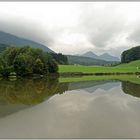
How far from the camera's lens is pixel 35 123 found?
16.1 meters

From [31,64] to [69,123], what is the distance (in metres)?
67.2

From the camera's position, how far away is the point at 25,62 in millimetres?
79938

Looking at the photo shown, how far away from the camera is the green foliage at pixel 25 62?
79.6 meters

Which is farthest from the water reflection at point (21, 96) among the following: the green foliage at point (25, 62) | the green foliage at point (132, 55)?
the green foliage at point (132, 55)

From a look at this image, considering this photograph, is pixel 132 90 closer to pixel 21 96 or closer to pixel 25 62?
pixel 21 96

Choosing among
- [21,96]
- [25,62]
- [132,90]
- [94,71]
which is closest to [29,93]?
[21,96]

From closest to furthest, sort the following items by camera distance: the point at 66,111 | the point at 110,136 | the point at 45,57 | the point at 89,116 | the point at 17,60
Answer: the point at 110,136, the point at 89,116, the point at 66,111, the point at 17,60, the point at 45,57

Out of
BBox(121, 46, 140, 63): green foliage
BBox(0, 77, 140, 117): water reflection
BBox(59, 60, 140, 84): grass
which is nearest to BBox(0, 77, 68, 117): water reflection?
BBox(0, 77, 140, 117): water reflection

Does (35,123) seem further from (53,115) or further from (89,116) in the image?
(89,116)

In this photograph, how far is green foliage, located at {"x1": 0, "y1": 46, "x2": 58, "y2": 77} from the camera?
79625 mm

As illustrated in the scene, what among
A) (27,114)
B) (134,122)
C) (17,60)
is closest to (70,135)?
(134,122)

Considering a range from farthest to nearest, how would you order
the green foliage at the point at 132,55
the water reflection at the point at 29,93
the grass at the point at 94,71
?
the green foliage at the point at 132,55 < the grass at the point at 94,71 < the water reflection at the point at 29,93

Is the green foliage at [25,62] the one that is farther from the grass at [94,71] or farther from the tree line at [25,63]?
the grass at [94,71]

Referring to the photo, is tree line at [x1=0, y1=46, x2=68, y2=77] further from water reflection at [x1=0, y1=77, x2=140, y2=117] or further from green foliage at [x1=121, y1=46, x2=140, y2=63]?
green foliage at [x1=121, y1=46, x2=140, y2=63]
